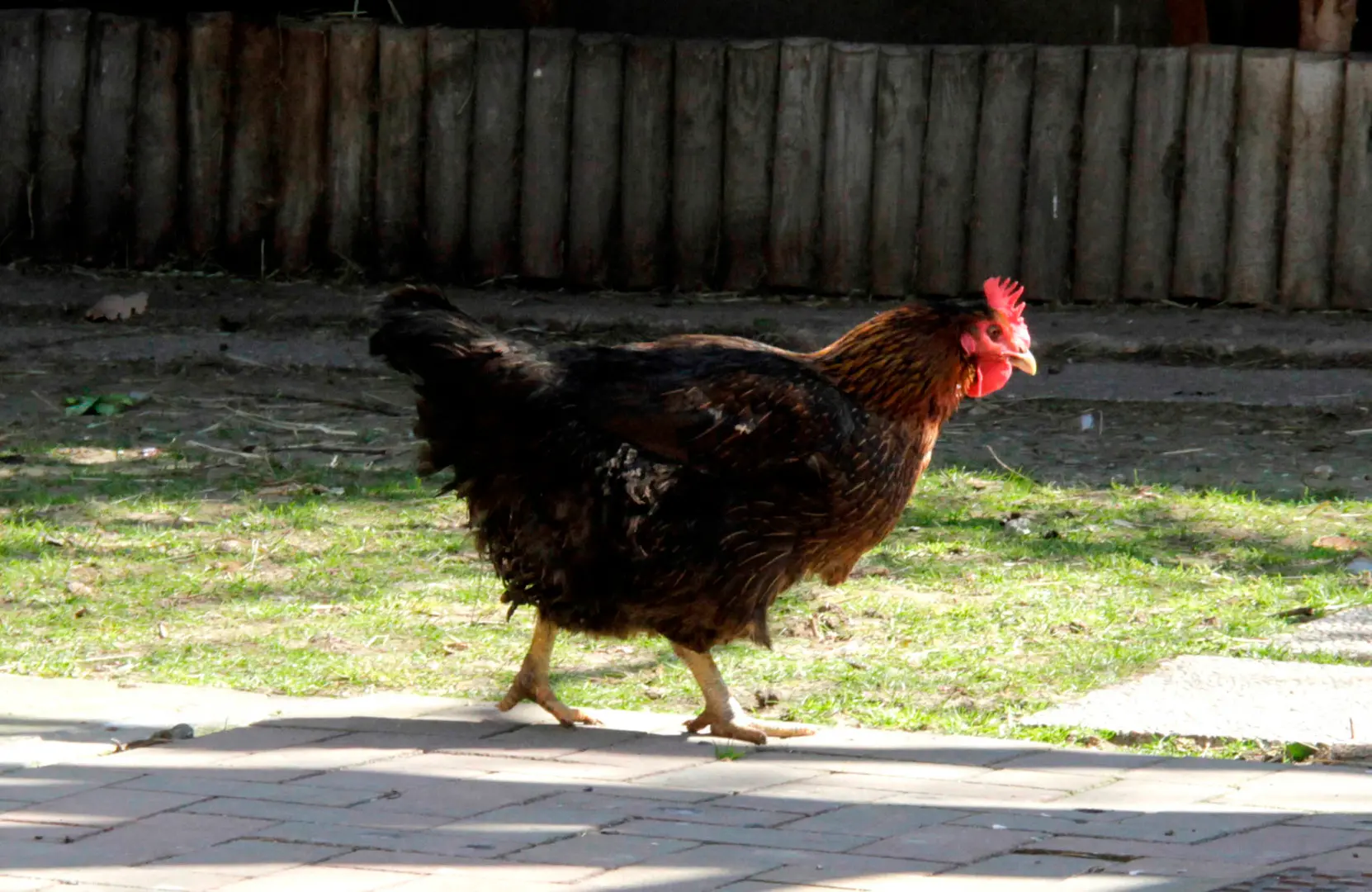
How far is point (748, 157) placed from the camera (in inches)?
441

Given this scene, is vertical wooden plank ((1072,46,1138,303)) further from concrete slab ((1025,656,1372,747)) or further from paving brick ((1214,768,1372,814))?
paving brick ((1214,768,1372,814))

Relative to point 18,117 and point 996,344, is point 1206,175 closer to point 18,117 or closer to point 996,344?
point 996,344

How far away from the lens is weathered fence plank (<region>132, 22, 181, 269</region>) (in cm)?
1141

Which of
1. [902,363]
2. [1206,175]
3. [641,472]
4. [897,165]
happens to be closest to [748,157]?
[897,165]

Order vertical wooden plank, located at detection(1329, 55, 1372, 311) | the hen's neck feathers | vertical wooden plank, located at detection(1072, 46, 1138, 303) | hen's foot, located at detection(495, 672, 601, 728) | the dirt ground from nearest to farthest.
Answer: hen's foot, located at detection(495, 672, 601, 728) < the hen's neck feathers < the dirt ground < vertical wooden plank, located at detection(1329, 55, 1372, 311) < vertical wooden plank, located at detection(1072, 46, 1138, 303)

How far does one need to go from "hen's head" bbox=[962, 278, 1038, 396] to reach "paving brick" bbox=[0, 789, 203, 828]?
2.29m

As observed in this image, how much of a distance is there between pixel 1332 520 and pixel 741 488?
3423 millimetres

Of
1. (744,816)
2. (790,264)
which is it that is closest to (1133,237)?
(790,264)

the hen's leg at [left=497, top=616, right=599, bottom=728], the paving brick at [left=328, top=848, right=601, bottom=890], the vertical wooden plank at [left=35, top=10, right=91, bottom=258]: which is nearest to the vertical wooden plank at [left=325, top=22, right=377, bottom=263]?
the vertical wooden plank at [left=35, top=10, right=91, bottom=258]

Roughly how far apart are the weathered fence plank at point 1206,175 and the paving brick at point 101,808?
25.6ft

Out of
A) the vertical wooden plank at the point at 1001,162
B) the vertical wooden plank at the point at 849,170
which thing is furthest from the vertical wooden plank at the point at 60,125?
the vertical wooden plank at the point at 1001,162

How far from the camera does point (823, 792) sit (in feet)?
14.5

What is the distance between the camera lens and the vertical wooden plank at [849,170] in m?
11.0

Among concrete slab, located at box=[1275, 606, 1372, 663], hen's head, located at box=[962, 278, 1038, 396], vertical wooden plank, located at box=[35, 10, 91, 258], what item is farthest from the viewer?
vertical wooden plank, located at box=[35, 10, 91, 258]
